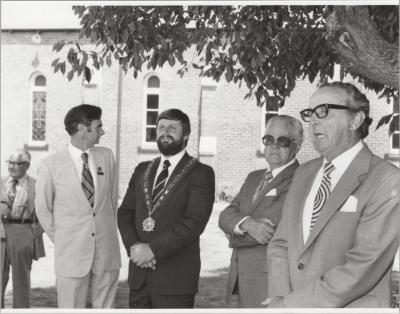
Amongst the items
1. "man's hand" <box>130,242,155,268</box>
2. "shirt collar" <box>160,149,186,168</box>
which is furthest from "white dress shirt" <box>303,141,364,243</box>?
"shirt collar" <box>160,149,186,168</box>

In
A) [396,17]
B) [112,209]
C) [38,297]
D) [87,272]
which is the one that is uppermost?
[396,17]

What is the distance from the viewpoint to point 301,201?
3.26 meters

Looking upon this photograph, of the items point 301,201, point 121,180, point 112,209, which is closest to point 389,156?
point 121,180

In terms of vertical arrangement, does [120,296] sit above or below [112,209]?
below

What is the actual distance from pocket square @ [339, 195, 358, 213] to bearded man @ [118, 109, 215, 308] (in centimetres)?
159

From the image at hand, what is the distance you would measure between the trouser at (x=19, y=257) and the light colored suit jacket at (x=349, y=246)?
13.0 feet

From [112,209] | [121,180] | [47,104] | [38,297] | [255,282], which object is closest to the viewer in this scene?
[255,282]

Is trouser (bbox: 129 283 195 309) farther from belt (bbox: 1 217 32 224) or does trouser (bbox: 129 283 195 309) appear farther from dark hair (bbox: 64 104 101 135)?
belt (bbox: 1 217 32 224)

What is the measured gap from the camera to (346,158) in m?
3.15

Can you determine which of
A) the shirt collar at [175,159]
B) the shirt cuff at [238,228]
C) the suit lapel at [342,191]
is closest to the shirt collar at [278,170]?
the shirt cuff at [238,228]

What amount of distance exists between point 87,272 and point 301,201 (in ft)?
7.42

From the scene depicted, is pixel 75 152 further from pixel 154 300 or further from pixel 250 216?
pixel 250 216

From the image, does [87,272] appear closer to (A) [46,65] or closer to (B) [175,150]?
(B) [175,150]

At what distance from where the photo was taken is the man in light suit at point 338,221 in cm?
288
